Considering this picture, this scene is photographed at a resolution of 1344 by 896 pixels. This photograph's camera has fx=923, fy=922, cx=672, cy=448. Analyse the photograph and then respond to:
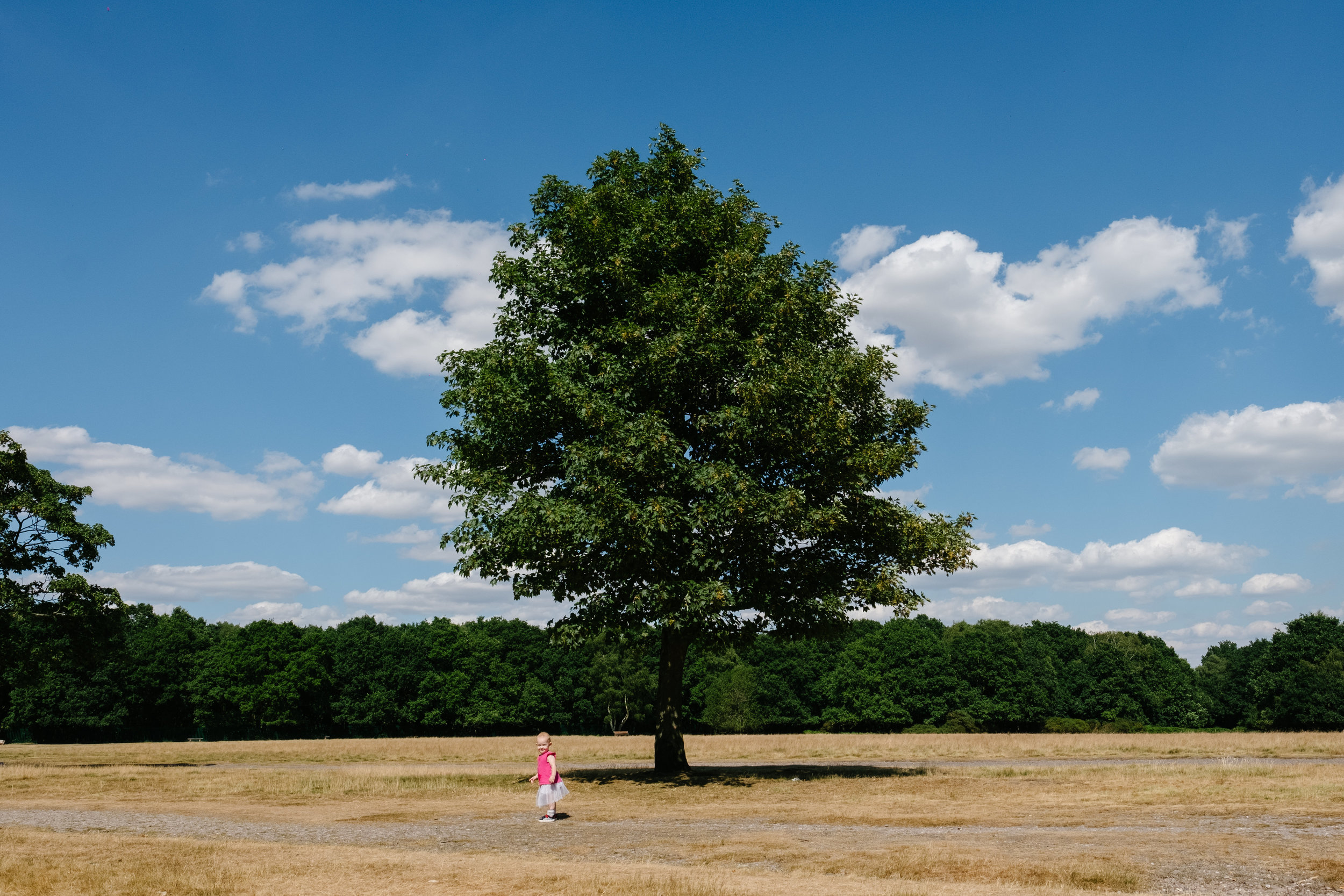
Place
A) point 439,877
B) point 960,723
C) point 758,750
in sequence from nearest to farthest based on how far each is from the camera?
point 439,877 → point 758,750 → point 960,723

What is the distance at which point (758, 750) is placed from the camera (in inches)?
1754

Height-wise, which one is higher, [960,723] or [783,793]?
[783,793]

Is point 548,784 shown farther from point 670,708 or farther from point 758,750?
point 758,750

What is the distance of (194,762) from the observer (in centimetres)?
4259

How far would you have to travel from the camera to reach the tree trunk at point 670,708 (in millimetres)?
26625

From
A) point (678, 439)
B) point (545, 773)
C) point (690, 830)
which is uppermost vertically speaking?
point (678, 439)

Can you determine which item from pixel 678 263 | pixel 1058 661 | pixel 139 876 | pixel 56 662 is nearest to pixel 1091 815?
pixel 139 876

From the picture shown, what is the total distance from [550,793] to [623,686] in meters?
91.9

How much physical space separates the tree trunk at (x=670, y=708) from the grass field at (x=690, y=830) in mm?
714

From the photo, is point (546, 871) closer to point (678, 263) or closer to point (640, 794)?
point (640, 794)

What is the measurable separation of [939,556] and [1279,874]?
1406 cm

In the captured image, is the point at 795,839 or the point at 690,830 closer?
the point at 795,839

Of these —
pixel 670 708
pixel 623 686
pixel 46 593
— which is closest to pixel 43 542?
pixel 46 593

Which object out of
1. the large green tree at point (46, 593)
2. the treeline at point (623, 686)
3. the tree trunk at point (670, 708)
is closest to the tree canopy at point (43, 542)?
the large green tree at point (46, 593)
